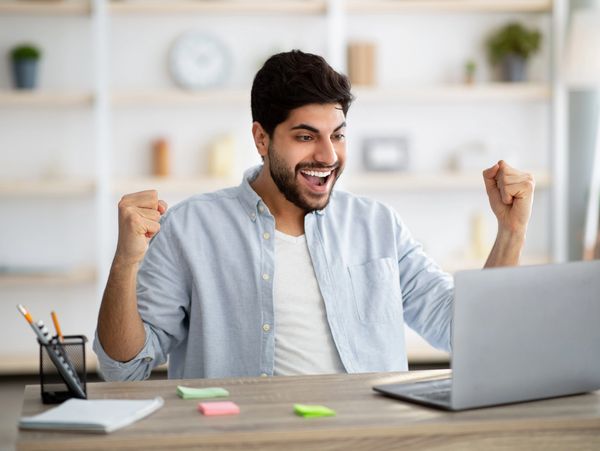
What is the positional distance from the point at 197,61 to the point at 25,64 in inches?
35.5

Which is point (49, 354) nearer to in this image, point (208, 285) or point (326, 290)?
point (208, 285)

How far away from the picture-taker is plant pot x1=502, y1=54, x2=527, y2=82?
213 inches

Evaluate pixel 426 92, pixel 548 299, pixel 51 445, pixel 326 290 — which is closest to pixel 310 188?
pixel 326 290

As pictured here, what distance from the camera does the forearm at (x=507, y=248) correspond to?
228 cm

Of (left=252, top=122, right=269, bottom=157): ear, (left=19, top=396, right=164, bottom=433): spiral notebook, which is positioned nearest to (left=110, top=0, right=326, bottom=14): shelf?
(left=252, top=122, right=269, bottom=157): ear

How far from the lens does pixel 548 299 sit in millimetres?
1688

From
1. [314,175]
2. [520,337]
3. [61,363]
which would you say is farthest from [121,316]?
[520,337]

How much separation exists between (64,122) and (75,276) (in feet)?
2.81

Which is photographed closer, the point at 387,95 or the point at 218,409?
the point at 218,409

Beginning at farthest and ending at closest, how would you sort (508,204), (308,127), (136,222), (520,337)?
(308,127) < (508,204) < (136,222) < (520,337)

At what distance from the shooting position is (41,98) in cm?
517

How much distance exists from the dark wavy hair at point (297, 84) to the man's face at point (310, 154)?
21 mm

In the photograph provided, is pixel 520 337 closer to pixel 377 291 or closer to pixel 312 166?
pixel 377 291

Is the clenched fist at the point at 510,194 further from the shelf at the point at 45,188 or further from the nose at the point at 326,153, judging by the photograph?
the shelf at the point at 45,188
